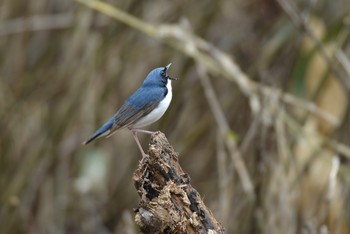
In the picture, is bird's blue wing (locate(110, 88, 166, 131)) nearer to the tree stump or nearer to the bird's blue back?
the bird's blue back

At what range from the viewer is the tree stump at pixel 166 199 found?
10.4 ft

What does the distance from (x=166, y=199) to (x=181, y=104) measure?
4140 millimetres

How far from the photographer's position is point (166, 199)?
3.19 meters

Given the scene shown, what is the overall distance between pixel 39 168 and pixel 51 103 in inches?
22.9

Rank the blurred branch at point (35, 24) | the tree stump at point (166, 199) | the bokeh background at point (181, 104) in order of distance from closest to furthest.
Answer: the tree stump at point (166, 199), the bokeh background at point (181, 104), the blurred branch at point (35, 24)

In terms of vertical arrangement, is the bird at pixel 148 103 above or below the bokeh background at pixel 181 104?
above

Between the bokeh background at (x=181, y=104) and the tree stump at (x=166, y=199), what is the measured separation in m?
2.58

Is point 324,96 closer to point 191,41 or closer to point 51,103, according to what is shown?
point 191,41

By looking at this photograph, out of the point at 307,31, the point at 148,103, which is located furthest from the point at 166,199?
the point at 307,31

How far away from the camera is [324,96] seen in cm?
702

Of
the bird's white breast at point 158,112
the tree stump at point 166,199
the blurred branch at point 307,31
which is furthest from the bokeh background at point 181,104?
the tree stump at point 166,199

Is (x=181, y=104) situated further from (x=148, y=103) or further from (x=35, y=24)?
(x=148, y=103)

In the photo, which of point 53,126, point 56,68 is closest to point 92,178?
point 53,126

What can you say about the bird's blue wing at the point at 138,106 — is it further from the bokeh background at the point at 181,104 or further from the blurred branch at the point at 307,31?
the blurred branch at the point at 307,31
